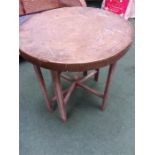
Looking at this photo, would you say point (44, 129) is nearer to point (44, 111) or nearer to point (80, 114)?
point (44, 111)

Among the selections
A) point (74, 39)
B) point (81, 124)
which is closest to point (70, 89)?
point (81, 124)

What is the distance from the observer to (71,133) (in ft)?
4.94

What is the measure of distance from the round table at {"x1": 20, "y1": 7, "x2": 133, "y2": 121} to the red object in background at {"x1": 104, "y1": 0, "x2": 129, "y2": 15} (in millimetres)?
1250

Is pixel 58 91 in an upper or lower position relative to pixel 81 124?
upper

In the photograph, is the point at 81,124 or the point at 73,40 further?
the point at 81,124

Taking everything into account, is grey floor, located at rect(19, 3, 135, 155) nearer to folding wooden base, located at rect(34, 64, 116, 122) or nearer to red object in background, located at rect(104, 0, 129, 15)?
folding wooden base, located at rect(34, 64, 116, 122)

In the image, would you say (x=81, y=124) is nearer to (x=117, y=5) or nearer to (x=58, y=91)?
(x=58, y=91)

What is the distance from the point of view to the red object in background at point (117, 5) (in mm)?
2711

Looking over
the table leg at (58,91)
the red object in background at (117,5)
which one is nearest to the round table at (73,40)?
the table leg at (58,91)

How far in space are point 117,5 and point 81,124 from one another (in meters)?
1.71

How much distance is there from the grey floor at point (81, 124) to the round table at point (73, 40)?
0.10m

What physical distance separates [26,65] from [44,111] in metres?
0.61

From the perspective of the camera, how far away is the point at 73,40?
1271 mm

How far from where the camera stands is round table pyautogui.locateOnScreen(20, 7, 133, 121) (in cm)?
114
